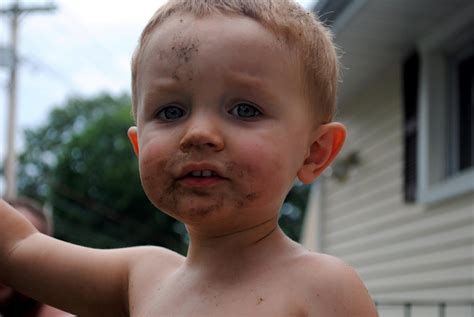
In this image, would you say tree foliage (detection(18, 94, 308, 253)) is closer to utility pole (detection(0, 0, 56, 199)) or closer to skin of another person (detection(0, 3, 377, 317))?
utility pole (detection(0, 0, 56, 199))

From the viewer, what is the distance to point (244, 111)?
1.18m

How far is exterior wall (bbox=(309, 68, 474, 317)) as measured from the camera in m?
6.03

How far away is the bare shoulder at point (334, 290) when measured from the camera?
3.61ft

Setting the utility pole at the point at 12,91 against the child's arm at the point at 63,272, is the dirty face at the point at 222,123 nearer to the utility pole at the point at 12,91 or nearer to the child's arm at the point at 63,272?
the child's arm at the point at 63,272

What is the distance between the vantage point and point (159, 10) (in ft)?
4.28

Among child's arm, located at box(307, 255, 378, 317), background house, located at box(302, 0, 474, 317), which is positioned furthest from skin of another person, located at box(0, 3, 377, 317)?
background house, located at box(302, 0, 474, 317)

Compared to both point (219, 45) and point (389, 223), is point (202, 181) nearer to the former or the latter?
point (219, 45)

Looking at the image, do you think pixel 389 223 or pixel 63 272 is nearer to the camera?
pixel 63 272

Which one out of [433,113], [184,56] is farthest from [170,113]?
[433,113]

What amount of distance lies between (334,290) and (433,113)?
544 cm

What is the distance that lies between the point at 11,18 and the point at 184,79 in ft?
61.7

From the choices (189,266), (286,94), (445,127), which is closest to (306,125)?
(286,94)

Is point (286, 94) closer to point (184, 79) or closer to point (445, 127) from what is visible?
point (184, 79)

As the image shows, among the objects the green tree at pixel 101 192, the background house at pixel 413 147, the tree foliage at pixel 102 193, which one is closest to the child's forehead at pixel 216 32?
the background house at pixel 413 147
